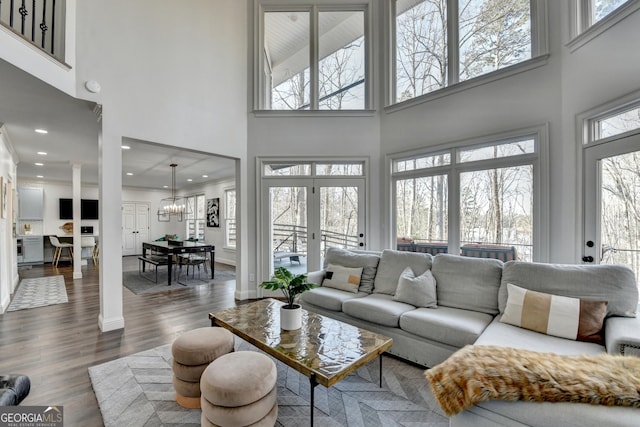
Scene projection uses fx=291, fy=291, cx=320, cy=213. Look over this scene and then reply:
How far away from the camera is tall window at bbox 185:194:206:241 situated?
377 inches

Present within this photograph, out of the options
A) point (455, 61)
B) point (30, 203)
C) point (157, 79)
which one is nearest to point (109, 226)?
point (157, 79)

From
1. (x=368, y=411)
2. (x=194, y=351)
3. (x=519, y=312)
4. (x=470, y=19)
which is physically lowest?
(x=368, y=411)

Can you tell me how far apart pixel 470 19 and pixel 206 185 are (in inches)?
310

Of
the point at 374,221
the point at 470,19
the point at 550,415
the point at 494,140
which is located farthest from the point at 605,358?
the point at 470,19

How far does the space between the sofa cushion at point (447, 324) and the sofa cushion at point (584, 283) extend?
302 mm

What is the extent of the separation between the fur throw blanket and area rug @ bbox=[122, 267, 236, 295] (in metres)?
5.14

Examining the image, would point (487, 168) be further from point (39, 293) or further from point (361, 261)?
point (39, 293)

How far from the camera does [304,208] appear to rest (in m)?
4.80

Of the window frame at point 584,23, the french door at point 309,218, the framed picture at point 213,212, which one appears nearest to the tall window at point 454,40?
the window frame at point 584,23

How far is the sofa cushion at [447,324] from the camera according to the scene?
89.4 inches

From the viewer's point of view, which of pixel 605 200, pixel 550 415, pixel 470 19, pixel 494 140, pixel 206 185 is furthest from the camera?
pixel 206 185

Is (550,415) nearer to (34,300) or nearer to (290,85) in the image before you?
(290,85)

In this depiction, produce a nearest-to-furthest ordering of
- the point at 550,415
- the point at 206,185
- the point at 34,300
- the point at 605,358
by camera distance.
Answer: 1. the point at 550,415
2. the point at 605,358
3. the point at 34,300
4. the point at 206,185

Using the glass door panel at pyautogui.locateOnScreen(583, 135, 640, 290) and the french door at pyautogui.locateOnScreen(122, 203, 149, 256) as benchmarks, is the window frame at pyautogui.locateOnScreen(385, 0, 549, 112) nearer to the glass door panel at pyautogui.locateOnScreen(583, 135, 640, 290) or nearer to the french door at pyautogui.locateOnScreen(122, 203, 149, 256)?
the glass door panel at pyautogui.locateOnScreen(583, 135, 640, 290)
